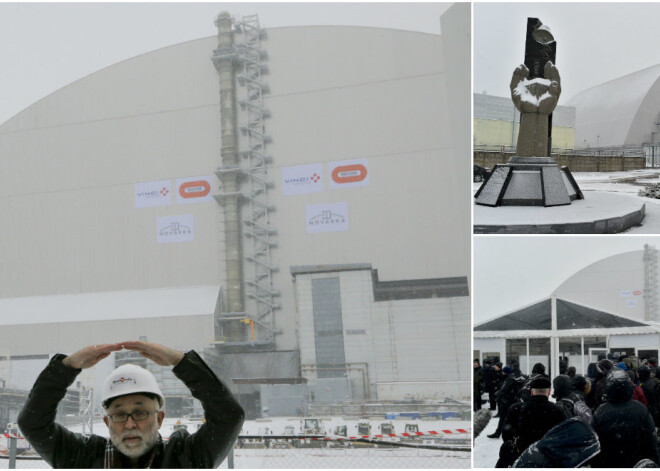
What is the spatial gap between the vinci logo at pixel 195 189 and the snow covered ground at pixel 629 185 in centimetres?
162

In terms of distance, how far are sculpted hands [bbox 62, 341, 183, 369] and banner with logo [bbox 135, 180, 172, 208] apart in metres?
2.67

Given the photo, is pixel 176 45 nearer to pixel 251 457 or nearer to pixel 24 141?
pixel 24 141

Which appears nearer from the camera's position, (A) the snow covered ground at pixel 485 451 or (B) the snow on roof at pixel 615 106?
(A) the snow covered ground at pixel 485 451

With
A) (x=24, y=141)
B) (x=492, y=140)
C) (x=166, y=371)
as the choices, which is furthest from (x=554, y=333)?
(x=24, y=141)

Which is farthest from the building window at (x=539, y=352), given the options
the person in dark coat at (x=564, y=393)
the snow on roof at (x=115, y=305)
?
the snow on roof at (x=115, y=305)

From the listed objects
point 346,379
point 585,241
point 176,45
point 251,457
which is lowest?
point 251,457

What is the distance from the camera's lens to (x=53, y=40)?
15.5 feet

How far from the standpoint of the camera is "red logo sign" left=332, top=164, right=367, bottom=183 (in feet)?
14.8

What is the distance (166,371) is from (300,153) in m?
1.55

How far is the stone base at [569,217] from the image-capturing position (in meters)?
4.17

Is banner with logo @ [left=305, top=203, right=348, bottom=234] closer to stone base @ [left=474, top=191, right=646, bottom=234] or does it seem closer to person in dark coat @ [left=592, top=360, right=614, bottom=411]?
stone base @ [left=474, top=191, right=646, bottom=234]

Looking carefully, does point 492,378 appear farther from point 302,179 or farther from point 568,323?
point 302,179

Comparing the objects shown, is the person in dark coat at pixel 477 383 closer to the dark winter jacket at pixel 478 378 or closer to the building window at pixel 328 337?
the dark winter jacket at pixel 478 378

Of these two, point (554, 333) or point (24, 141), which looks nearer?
point (554, 333)
